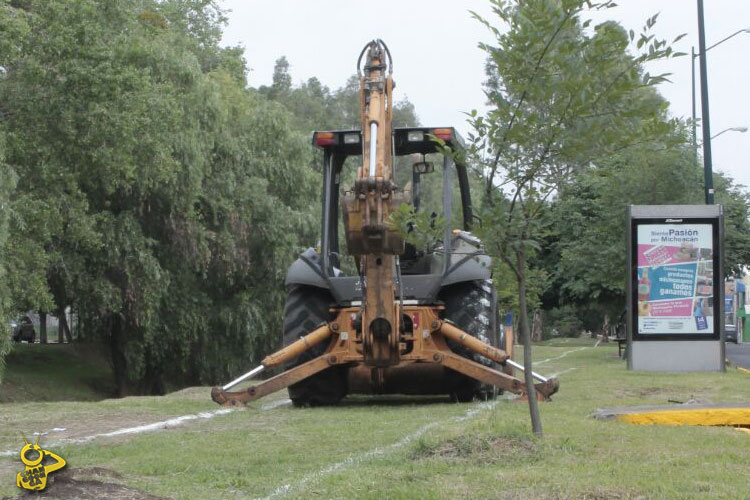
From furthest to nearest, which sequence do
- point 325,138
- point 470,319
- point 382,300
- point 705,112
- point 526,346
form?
1. point 705,112
2. point 325,138
3. point 470,319
4. point 382,300
5. point 526,346

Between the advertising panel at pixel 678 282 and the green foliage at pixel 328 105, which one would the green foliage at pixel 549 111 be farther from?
the green foliage at pixel 328 105

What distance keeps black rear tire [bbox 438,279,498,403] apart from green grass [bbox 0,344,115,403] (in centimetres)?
1735

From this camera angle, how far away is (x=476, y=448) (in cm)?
833

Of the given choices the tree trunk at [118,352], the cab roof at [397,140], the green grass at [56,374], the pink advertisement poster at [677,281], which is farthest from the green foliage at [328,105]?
the cab roof at [397,140]

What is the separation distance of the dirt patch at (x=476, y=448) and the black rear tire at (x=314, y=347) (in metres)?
5.95

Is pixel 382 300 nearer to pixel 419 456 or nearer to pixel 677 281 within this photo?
pixel 419 456

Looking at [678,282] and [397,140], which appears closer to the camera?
[397,140]

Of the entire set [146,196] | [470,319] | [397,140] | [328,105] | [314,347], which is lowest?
[314,347]

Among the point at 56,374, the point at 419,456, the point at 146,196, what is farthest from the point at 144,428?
the point at 56,374

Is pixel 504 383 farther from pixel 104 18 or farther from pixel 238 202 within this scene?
pixel 238 202

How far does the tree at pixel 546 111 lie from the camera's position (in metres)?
8.85

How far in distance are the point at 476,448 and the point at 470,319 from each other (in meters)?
5.89

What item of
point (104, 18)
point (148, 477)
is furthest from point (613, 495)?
point (104, 18)

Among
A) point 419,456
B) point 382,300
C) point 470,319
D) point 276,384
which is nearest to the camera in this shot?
point 419,456
